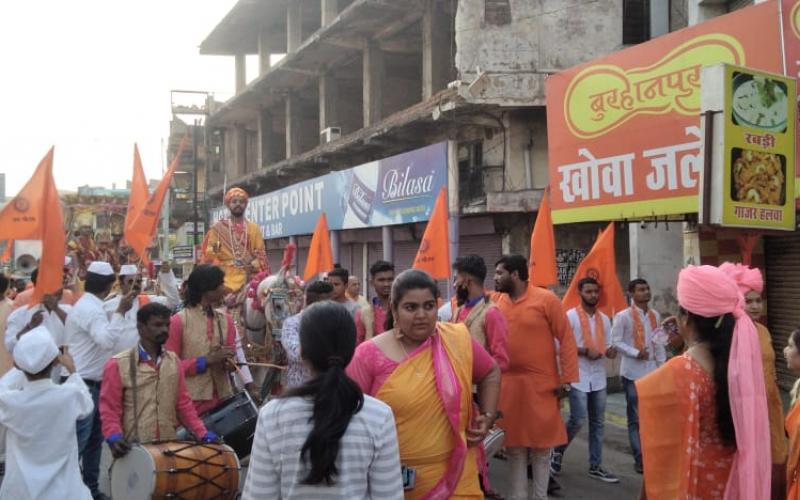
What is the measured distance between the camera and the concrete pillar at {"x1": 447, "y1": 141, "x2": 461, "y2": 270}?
15.8 meters

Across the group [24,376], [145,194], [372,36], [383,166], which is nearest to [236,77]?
[372,36]

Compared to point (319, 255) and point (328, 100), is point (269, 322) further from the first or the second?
point (328, 100)

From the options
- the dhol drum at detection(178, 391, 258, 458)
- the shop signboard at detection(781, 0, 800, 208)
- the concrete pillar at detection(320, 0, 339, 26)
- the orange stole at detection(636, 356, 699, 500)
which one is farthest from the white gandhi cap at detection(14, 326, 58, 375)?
the concrete pillar at detection(320, 0, 339, 26)

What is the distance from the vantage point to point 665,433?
3.33m

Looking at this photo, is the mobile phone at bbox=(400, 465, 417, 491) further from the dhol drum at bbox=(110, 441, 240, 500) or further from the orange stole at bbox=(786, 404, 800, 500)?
the dhol drum at bbox=(110, 441, 240, 500)

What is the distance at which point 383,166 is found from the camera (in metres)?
17.9

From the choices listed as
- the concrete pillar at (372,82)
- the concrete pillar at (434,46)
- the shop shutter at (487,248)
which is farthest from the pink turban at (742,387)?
the concrete pillar at (372,82)

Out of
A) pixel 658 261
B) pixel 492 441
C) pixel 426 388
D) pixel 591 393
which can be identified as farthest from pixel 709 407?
pixel 658 261

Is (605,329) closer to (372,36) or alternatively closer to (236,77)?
(372,36)

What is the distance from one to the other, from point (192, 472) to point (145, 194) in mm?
4970

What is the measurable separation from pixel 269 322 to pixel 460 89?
25.7ft

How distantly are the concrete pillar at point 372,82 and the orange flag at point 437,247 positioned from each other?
1196 centimetres

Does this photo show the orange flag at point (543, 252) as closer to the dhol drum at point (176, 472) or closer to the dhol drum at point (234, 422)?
the dhol drum at point (234, 422)

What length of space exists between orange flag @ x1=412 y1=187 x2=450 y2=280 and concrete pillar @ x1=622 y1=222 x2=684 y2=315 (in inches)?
197
